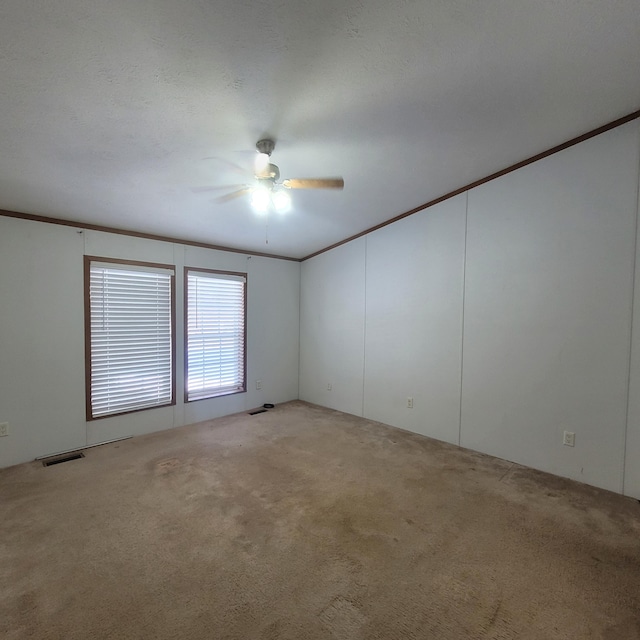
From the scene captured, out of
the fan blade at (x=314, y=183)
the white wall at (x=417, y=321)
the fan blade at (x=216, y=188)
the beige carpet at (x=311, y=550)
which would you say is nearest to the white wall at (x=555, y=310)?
the white wall at (x=417, y=321)

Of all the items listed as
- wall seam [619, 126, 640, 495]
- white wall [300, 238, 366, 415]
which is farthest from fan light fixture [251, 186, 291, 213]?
wall seam [619, 126, 640, 495]

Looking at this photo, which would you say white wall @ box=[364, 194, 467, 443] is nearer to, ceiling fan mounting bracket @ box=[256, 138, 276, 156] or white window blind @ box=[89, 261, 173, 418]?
ceiling fan mounting bracket @ box=[256, 138, 276, 156]

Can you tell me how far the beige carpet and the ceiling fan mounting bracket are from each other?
2.63m

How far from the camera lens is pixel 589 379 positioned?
110 inches

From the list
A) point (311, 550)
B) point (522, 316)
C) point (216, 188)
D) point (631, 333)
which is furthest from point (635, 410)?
point (216, 188)

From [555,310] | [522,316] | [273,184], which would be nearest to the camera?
[273,184]

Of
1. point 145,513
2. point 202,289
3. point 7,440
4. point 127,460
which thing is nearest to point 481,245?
point 202,289

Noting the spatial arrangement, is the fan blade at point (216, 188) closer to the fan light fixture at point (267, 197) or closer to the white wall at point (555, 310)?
the fan light fixture at point (267, 197)

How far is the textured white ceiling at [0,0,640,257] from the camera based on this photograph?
4.96 feet

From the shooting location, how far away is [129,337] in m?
3.82

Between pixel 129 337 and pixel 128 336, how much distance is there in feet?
0.05

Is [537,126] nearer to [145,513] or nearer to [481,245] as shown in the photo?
[481,245]

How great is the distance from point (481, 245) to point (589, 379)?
157cm

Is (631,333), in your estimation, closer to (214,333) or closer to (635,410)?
(635,410)
